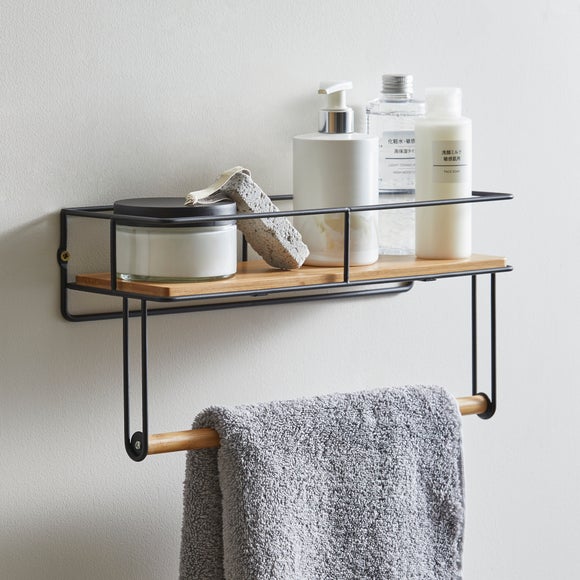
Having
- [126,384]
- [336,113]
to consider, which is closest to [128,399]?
[126,384]

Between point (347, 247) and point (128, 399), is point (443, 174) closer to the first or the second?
point (347, 247)

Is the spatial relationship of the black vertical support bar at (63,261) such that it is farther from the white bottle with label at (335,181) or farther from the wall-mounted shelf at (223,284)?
the white bottle with label at (335,181)

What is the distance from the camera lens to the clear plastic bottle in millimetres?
876

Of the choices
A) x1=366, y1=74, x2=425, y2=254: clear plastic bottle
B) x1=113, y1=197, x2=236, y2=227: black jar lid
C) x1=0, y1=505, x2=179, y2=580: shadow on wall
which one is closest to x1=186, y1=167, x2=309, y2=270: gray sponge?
x1=113, y1=197, x2=236, y2=227: black jar lid

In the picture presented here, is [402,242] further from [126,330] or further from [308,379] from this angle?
[126,330]

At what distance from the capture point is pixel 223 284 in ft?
2.39

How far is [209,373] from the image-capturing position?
2.86 feet

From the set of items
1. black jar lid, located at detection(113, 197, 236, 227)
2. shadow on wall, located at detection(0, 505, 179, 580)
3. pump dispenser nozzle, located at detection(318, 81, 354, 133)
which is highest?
pump dispenser nozzle, located at detection(318, 81, 354, 133)

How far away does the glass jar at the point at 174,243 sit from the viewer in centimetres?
71

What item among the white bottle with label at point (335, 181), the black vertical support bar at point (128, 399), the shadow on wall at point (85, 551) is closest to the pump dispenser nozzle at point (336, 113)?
the white bottle with label at point (335, 181)

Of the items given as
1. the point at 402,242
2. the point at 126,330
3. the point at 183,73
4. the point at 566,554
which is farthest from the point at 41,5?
the point at 566,554

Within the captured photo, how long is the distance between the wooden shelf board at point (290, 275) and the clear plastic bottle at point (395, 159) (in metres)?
0.02

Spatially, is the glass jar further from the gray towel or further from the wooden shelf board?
the gray towel

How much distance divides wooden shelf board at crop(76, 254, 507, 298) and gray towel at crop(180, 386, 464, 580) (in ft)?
0.34
